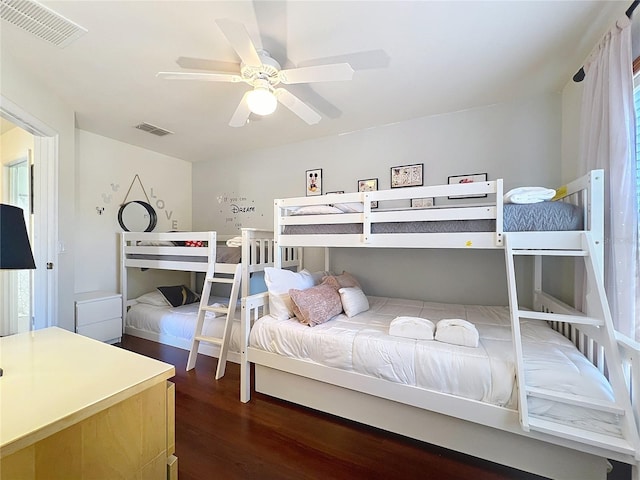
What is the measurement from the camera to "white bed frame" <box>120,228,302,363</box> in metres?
2.74

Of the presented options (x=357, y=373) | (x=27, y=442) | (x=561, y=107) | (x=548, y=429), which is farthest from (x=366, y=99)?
(x=27, y=442)

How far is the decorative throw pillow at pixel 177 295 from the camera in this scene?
347 cm

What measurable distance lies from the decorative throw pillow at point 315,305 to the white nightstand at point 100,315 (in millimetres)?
2376

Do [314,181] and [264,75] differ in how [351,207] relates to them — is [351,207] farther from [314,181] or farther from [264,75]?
[314,181]

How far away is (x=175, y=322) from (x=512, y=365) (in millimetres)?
3159

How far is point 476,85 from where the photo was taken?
229 cm

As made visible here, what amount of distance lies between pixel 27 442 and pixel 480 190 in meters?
2.11

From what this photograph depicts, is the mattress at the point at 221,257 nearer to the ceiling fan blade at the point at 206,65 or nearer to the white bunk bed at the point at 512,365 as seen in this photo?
the white bunk bed at the point at 512,365

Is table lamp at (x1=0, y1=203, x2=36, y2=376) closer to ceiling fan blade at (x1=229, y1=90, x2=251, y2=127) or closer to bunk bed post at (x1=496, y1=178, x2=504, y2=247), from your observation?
ceiling fan blade at (x1=229, y1=90, x2=251, y2=127)

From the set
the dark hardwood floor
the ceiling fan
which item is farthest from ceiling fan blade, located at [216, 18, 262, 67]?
the dark hardwood floor

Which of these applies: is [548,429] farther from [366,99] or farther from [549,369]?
[366,99]

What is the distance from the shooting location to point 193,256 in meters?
2.99

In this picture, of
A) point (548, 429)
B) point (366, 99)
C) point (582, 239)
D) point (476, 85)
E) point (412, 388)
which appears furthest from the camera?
point (366, 99)

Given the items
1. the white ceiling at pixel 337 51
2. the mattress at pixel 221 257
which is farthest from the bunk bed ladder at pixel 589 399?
the mattress at pixel 221 257
